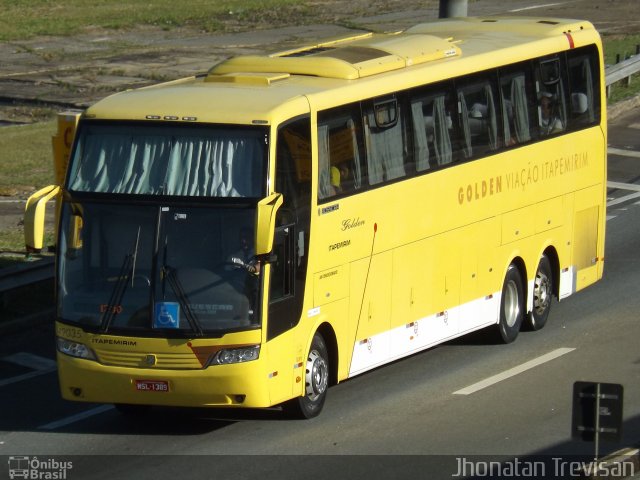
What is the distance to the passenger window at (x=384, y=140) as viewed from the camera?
14.1 metres

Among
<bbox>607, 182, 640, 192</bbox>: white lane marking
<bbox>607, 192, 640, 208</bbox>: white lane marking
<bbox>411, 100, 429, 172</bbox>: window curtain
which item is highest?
<bbox>411, 100, 429, 172</bbox>: window curtain

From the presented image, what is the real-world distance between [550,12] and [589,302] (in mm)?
29361

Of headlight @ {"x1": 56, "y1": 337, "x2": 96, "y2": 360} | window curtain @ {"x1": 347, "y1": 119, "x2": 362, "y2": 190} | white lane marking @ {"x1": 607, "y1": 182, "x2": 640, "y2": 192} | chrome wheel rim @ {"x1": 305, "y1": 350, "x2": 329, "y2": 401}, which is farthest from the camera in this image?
white lane marking @ {"x1": 607, "y1": 182, "x2": 640, "y2": 192}

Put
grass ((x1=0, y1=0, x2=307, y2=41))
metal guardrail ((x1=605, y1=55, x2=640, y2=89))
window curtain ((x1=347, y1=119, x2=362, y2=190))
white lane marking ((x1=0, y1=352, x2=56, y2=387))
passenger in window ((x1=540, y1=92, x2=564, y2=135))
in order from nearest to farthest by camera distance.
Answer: window curtain ((x1=347, y1=119, x2=362, y2=190)) → white lane marking ((x1=0, y1=352, x2=56, y2=387)) → passenger in window ((x1=540, y1=92, x2=564, y2=135)) → metal guardrail ((x1=605, y1=55, x2=640, y2=89)) → grass ((x1=0, y1=0, x2=307, y2=41))

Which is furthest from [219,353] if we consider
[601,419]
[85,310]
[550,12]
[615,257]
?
[550,12]

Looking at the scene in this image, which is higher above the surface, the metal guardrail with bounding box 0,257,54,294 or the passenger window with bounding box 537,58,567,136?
the passenger window with bounding box 537,58,567,136

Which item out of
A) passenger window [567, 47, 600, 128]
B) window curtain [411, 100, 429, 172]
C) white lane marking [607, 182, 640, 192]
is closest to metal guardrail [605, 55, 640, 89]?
white lane marking [607, 182, 640, 192]

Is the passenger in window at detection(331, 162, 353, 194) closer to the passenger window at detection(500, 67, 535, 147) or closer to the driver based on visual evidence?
the driver

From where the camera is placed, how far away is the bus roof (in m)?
12.7

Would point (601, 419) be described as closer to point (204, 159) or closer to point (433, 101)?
point (204, 159)

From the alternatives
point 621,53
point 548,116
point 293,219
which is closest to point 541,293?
point 548,116

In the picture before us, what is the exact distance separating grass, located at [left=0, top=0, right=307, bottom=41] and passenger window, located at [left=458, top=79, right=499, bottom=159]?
3085cm

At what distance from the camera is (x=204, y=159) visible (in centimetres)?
1248

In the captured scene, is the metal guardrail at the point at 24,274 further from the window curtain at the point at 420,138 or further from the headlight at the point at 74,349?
the window curtain at the point at 420,138
